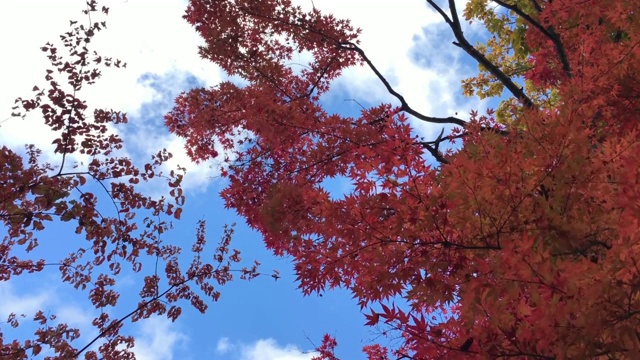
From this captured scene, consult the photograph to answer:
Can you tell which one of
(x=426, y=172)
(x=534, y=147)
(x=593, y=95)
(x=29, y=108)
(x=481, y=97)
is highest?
(x=481, y=97)

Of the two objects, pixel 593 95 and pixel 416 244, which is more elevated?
pixel 593 95

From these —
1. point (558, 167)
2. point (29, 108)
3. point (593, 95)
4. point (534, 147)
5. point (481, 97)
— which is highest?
point (481, 97)

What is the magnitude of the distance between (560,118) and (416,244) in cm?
167

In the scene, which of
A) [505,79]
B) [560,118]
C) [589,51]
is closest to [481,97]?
[505,79]

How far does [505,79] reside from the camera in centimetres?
757

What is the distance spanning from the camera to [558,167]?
3408mm

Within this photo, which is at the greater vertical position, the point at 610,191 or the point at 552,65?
the point at 552,65

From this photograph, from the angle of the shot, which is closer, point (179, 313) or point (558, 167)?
point (558, 167)

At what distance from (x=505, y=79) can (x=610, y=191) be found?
488 centimetres

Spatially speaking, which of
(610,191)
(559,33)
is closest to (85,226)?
(610,191)

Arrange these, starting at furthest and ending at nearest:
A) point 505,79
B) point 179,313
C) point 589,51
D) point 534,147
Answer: point 179,313 → point 505,79 → point 589,51 → point 534,147

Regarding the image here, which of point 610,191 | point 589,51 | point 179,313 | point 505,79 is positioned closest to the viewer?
point 610,191

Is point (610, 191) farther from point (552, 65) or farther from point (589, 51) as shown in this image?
point (552, 65)

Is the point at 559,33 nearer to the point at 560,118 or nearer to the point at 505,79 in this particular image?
the point at 505,79
